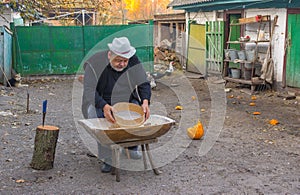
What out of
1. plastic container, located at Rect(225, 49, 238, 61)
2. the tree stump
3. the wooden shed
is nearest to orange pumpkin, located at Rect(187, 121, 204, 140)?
the tree stump

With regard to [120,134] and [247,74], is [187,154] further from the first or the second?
[247,74]

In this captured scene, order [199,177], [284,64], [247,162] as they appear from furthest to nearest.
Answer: [284,64] → [247,162] → [199,177]

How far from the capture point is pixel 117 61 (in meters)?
4.84

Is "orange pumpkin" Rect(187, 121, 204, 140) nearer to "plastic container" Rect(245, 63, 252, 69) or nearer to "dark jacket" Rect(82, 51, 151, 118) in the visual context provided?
"dark jacket" Rect(82, 51, 151, 118)

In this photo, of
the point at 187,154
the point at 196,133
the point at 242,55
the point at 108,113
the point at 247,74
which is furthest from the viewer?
the point at 242,55

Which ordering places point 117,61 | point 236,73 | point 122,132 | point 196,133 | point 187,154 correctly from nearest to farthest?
point 122,132, point 117,61, point 187,154, point 196,133, point 236,73

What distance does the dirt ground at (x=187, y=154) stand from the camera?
4477 mm

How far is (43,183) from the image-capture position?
453 cm

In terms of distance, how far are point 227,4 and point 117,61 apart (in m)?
9.28

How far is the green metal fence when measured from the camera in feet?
44.9

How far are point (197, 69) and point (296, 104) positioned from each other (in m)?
6.59

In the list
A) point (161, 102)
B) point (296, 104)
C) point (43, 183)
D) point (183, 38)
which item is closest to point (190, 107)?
point (161, 102)

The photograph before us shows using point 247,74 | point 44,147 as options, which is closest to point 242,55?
point 247,74

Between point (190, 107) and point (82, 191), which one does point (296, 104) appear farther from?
point (82, 191)
